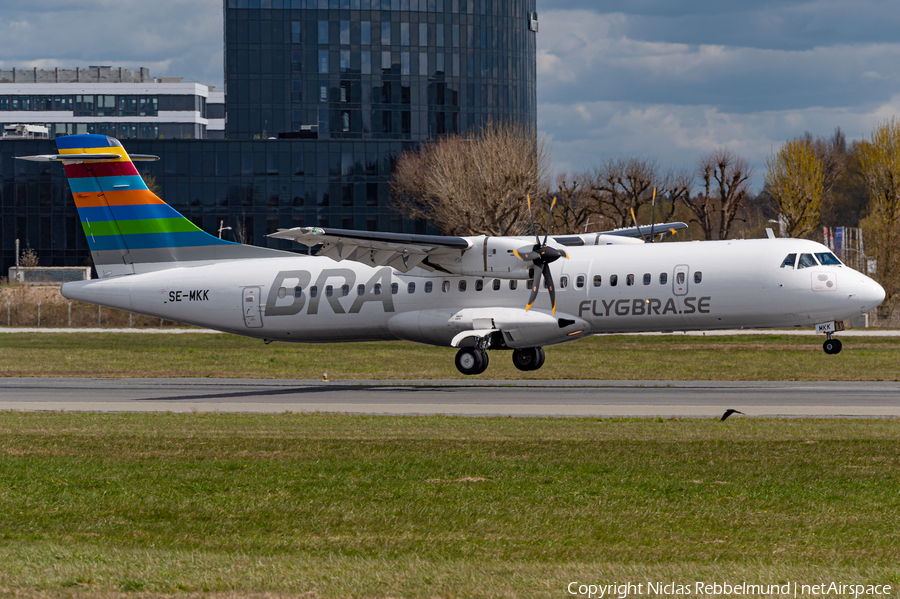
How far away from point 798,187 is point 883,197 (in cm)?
727

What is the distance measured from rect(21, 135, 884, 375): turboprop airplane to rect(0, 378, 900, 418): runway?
1936 millimetres

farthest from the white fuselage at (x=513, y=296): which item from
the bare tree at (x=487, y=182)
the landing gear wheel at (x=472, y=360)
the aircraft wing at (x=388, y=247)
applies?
the bare tree at (x=487, y=182)

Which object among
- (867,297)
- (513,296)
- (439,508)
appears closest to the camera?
(439,508)

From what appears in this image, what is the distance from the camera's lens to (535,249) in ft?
108

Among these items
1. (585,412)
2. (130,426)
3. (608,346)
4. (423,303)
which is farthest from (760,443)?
(608,346)

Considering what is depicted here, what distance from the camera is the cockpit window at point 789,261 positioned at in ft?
102

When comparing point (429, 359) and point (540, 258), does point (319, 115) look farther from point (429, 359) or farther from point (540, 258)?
point (540, 258)

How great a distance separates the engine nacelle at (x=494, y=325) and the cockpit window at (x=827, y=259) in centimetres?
750

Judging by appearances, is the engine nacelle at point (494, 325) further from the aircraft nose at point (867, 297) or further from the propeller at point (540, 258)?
the aircraft nose at point (867, 297)

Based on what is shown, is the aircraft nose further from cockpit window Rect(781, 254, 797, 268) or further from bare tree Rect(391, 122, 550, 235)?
bare tree Rect(391, 122, 550, 235)

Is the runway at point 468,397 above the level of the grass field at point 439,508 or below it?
below

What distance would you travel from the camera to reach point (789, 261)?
31.3m

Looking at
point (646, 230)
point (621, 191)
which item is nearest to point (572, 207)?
point (621, 191)

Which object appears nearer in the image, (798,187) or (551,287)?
(551,287)
